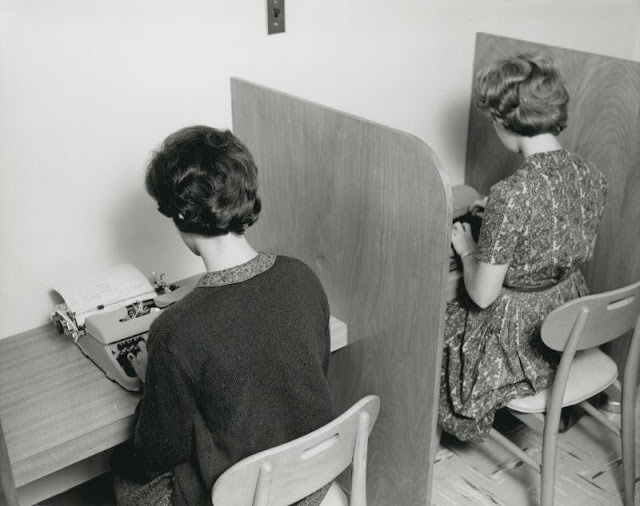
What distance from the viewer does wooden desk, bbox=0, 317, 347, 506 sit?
1589 millimetres

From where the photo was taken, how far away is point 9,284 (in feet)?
6.53

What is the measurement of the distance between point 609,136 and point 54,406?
175cm

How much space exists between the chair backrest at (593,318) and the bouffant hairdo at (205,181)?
0.82 m

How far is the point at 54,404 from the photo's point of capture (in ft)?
5.67

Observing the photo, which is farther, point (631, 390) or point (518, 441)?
point (518, 441)

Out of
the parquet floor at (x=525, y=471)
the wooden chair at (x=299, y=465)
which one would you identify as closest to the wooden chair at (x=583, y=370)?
the parquet floor at (x=525, y=471)

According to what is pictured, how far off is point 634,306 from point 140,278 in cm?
127

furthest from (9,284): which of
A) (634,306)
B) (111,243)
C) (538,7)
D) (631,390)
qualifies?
(538,7)

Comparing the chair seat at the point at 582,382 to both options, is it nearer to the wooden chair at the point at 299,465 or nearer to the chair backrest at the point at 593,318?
the chair backrest at the point at 593,318

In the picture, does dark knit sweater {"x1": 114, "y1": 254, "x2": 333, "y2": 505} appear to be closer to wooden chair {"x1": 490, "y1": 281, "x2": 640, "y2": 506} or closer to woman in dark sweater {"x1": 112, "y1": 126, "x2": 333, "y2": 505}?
woman in dark sweater {"x1": 112, "y1": 126, "x2": 333, "y2": 505}

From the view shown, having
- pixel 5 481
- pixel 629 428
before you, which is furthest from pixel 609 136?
pixel 5 481

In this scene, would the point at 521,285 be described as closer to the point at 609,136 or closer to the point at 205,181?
the point at 609,136

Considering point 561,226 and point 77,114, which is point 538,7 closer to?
point 561,226

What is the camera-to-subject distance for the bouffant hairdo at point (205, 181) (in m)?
1.51
